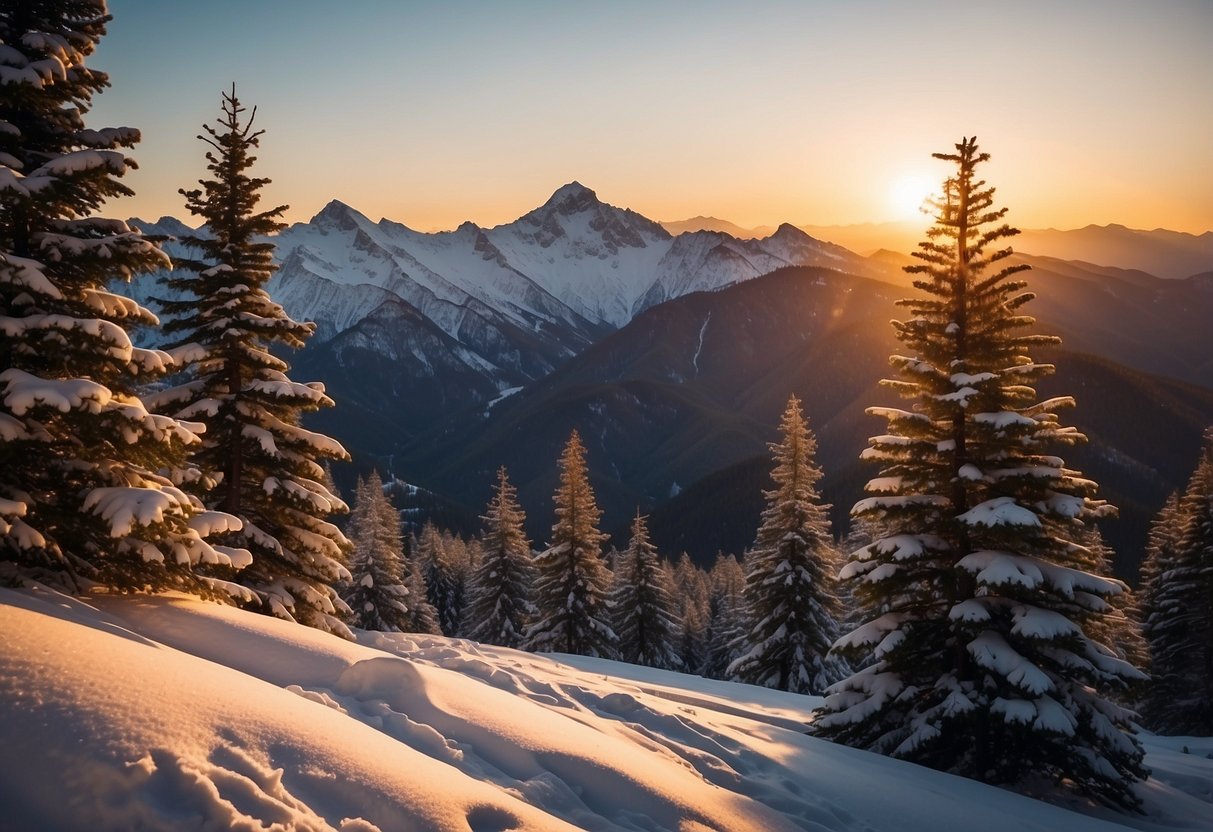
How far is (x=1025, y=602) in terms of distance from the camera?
11.7 m

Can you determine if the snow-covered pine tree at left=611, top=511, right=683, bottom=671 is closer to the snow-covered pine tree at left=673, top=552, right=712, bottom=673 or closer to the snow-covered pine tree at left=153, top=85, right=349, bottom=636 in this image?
the snow-covered pine tree at left=673, top=552, right=712, bottom=673

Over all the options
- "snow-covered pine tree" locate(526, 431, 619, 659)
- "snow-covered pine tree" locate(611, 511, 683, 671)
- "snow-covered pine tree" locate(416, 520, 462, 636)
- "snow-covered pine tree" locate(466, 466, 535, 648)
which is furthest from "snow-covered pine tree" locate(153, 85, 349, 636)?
"snow-covered pine tree" locate(416, 520, 462, 636)

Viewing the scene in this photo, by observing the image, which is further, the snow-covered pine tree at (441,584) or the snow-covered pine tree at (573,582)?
the snow-covered pine tree at (441,584)

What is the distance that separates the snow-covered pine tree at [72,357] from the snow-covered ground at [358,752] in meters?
0.74

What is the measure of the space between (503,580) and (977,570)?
30.4 meters

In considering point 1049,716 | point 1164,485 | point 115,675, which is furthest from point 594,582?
point 1164,485

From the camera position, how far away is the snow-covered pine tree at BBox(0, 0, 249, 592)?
7.39 m

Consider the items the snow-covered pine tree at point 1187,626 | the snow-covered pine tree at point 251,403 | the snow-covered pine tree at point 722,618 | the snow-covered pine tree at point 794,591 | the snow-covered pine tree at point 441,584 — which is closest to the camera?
the snow-covered pine tree at point 251,403

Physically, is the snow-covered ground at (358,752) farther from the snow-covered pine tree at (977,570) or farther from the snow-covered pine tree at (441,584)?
the snow-covered pine tree at (441,584)

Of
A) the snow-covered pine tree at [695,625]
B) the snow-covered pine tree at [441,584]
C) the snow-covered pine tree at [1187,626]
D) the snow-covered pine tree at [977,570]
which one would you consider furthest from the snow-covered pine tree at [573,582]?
the snow-covered pine tree at [1187,626]

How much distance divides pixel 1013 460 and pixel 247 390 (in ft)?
46.6

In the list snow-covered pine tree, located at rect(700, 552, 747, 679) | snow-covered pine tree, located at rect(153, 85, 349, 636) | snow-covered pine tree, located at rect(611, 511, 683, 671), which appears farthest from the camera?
snow-covered pine tree, located at rect(700, 552, 747, 679)

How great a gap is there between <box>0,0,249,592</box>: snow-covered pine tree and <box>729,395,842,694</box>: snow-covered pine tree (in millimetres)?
22028

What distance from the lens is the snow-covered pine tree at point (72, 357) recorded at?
739cm
